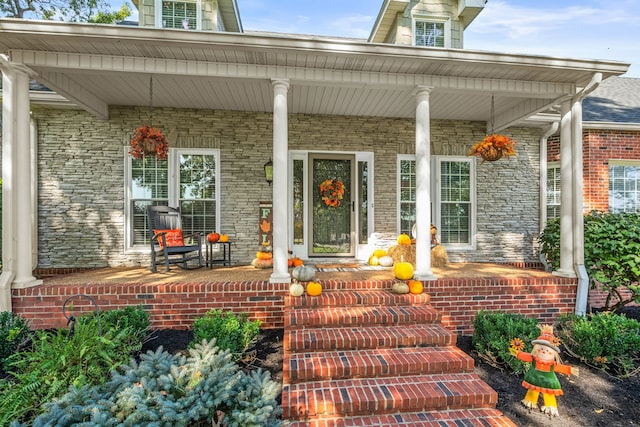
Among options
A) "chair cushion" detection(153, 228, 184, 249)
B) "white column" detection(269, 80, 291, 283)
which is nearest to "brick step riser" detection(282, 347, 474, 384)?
"white column" detection(269, 80, 291, 283)

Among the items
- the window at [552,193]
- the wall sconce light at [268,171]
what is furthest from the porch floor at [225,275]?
the window at [552,193]

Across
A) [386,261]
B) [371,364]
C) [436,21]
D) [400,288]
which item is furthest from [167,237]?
[436,21]

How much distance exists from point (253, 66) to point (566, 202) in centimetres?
445

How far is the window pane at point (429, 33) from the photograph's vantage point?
583cm

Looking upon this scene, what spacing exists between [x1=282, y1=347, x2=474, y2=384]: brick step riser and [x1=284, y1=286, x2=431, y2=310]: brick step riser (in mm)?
669

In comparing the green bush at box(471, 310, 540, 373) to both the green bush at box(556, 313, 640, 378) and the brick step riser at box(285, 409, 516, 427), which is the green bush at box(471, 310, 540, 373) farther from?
the brick step riser at box(285, 409, 516, 427)

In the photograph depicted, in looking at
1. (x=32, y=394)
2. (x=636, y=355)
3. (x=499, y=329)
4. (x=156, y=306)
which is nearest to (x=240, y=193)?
(x=156, y=306)

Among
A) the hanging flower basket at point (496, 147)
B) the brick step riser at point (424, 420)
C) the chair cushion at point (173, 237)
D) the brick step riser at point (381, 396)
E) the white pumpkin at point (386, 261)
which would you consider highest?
the hanging flower basket at point (496, 147)

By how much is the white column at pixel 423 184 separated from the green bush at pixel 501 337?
0.77m

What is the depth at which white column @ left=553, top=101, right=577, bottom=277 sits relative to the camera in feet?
13.7

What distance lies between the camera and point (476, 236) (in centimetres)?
601

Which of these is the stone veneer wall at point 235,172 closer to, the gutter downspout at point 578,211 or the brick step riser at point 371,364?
the gutter downspout at point 578,211

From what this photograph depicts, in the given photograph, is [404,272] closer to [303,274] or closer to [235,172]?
[303,274]

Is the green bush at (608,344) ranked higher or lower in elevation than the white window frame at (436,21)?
lower
